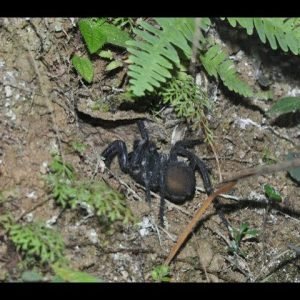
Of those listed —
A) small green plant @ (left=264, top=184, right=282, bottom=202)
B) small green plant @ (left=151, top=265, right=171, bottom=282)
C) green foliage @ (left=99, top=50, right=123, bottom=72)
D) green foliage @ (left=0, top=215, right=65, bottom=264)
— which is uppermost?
green foliage @ (left=99, top=50, right=123, bottom=72)

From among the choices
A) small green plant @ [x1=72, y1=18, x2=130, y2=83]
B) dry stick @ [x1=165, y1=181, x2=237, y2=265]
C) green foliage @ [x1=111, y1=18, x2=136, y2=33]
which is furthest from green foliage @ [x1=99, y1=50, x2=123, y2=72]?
dry stick @ [x1=165, y1=181, x2=237, y2=265]

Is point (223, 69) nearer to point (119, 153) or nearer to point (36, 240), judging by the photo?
point (119, 153)

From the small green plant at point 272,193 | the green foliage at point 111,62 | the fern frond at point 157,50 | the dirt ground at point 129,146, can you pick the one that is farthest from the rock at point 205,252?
the green foliage at point 111,62

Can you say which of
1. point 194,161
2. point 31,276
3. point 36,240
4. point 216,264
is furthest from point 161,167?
point 31,276

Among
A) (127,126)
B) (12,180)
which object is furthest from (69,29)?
(12,180)

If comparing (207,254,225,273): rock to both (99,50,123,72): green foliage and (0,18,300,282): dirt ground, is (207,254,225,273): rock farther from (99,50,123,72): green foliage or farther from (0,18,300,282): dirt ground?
(99,50,123,72): green foliage

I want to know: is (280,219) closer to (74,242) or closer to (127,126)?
(127,126)
